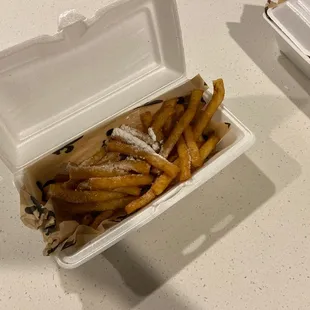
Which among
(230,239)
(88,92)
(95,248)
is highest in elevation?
(88,92)

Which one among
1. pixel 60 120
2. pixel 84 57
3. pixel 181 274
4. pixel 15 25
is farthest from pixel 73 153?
pixel 15 25

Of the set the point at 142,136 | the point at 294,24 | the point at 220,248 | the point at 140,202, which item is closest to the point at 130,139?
the point at 142,136

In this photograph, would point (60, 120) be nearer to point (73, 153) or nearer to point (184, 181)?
point (73, 153)

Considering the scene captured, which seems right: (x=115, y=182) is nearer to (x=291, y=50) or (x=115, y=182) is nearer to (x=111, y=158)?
(x=111, y=158)

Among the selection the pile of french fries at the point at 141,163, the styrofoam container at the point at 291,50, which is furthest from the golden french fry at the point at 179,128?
the styrofoam container at the point at 291,50

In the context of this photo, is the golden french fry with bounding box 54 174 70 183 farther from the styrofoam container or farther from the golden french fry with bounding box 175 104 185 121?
the styrofoam container

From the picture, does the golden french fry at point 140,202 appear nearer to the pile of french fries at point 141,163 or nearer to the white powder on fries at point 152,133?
the pile of french fries at point 141,163
